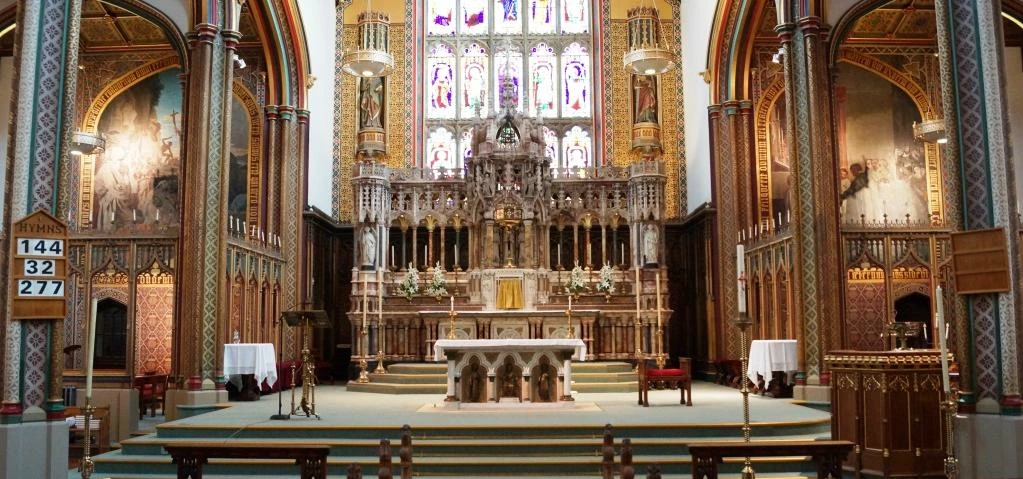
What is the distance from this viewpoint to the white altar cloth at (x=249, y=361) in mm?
14984

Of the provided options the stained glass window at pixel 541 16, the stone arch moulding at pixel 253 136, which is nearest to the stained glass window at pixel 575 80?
the stained glass window at pixel 541 16

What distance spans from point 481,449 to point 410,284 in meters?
10.1

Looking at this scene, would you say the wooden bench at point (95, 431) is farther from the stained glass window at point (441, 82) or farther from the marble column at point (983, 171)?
the stained glass window at point (441, 82)

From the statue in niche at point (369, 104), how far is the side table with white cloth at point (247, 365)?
775 cm

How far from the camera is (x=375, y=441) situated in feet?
34.3

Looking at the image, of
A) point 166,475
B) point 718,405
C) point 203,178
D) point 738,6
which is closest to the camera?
point 166,475

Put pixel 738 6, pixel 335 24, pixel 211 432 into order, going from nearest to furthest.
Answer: pixel 211 432 < pixel 738 6 < pixel 335 24

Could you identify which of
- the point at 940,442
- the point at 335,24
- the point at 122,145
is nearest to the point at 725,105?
the point at 335,24

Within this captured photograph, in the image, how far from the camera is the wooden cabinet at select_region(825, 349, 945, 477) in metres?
8.77

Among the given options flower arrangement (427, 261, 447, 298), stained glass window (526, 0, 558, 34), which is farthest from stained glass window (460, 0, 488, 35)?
flower arrangement (427, 261, 447, 298)

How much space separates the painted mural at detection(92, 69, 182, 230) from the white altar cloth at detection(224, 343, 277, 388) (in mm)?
6953

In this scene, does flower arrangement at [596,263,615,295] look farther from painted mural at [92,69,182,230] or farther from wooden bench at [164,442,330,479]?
wooden bench at [164,442,330,479]

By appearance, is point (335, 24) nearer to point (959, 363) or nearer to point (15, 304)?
point (15, 304)

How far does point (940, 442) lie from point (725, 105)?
39.4 feet
